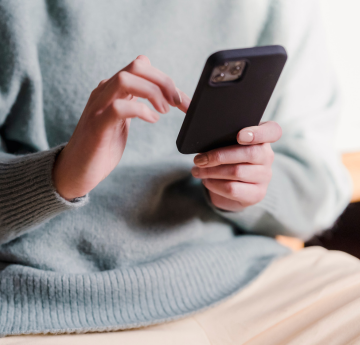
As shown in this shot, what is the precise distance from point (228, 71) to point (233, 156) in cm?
11

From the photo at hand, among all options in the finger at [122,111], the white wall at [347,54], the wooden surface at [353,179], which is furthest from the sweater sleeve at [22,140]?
the white wall at [347,54]

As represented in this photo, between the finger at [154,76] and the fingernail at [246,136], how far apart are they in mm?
85

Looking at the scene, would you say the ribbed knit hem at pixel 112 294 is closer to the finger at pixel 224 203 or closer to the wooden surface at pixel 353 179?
the finger at pixel 224 203

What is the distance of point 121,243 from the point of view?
0.50 meters

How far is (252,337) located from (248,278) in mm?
115

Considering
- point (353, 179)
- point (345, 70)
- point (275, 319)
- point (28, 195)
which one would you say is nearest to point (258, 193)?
point (275, 319)

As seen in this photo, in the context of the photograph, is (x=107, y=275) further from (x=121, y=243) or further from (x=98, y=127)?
(x=98, y=127)

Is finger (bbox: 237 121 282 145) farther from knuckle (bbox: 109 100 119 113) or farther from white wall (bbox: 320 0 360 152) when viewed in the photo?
white wall (bbox: 320 0 360 152)

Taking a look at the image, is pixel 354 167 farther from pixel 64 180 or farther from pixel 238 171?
pixel 64 180

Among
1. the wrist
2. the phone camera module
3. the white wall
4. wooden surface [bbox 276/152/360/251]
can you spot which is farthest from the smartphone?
the white wall

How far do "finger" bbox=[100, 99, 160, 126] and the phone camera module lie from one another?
0.07 m

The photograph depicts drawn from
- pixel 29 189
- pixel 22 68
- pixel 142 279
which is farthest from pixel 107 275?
pixel 22 68

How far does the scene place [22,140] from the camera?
0.50 metres

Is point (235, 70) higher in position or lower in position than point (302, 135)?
higher
